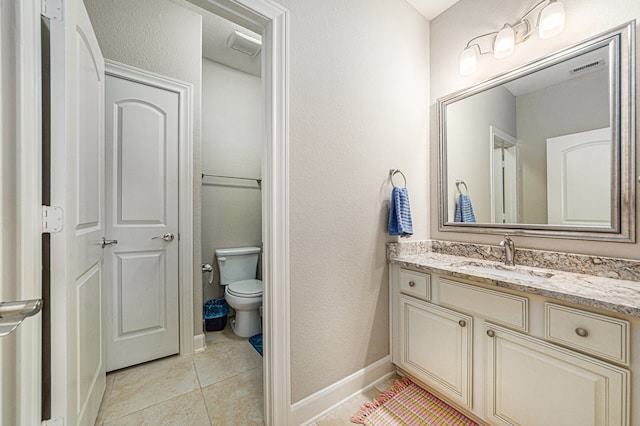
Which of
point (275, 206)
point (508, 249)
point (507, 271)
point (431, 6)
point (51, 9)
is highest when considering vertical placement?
point (431, 6)

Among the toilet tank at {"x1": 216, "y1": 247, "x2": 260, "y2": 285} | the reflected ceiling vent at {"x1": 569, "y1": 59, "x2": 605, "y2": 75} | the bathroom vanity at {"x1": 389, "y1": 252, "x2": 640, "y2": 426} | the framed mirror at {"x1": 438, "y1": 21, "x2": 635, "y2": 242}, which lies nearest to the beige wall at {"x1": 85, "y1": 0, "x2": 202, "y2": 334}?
the toilet tank at {"x1": 216, "y1": 247, "x2": 260, "y2": 285}

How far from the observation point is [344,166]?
147 centimetres

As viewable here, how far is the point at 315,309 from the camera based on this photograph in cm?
135

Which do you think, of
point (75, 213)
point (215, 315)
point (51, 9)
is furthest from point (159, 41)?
point (215, 315)

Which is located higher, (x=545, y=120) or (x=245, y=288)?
(x=545, y=120)

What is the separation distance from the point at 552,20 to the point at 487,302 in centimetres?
153

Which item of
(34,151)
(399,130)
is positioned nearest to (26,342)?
(34,151)

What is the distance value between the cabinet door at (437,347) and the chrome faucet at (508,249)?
1.61ft

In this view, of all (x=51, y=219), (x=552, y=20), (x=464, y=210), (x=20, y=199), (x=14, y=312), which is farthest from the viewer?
(x=464, y=210)

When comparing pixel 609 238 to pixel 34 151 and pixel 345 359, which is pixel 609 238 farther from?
pixel 34 151

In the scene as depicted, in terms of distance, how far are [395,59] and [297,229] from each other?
1412 mm

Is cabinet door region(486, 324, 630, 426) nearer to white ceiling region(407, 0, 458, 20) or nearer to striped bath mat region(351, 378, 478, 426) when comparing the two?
striped bath mat region(351, 378, 478, 426)

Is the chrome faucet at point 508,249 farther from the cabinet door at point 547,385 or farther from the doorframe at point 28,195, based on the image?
the doorframe at point 28,195

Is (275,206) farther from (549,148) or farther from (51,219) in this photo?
(549,148)
